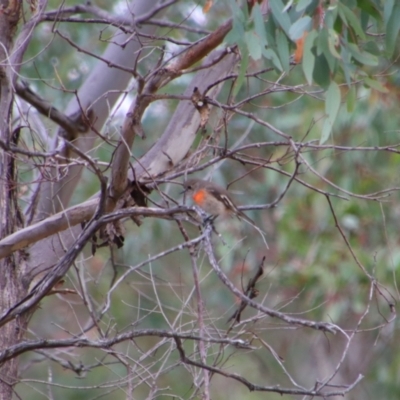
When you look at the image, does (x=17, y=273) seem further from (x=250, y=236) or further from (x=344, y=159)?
(x=250, y=236)

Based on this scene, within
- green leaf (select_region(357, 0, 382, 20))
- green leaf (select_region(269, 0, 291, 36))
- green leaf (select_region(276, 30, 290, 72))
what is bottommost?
green leaf (select_region(276, 30, 290, 72))

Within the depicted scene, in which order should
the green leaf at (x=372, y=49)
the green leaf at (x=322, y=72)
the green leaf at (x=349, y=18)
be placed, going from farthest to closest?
the green leaf at (x=372, y=49)
the green leaf at (x=322, y=72)
the green leaf at (x=349, y=18)

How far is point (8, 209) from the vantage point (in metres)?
4.14

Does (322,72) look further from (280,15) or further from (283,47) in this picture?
(280,15)

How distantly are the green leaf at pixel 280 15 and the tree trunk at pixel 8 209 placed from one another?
1.47 metres

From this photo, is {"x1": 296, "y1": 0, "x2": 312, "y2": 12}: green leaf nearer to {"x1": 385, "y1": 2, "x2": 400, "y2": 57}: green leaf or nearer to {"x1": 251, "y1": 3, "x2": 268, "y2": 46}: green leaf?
{"x1": 251, "y1": 3, "x2": 268, "y2": 46}: green leaf

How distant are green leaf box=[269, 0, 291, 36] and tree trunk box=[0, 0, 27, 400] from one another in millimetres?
1472

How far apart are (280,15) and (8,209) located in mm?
1839

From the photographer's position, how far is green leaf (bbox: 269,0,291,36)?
328 cm

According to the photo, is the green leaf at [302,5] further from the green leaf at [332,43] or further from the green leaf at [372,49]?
the green leaf at [372,49]

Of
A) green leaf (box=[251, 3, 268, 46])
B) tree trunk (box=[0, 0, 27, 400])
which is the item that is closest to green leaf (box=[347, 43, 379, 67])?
green leaf (box=[251, 3, 268, 46])

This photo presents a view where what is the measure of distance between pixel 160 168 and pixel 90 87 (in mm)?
1468

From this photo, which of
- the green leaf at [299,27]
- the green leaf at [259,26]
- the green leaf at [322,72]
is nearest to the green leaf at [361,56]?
the green leaf at [322,72]

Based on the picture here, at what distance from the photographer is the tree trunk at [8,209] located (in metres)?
3.97
